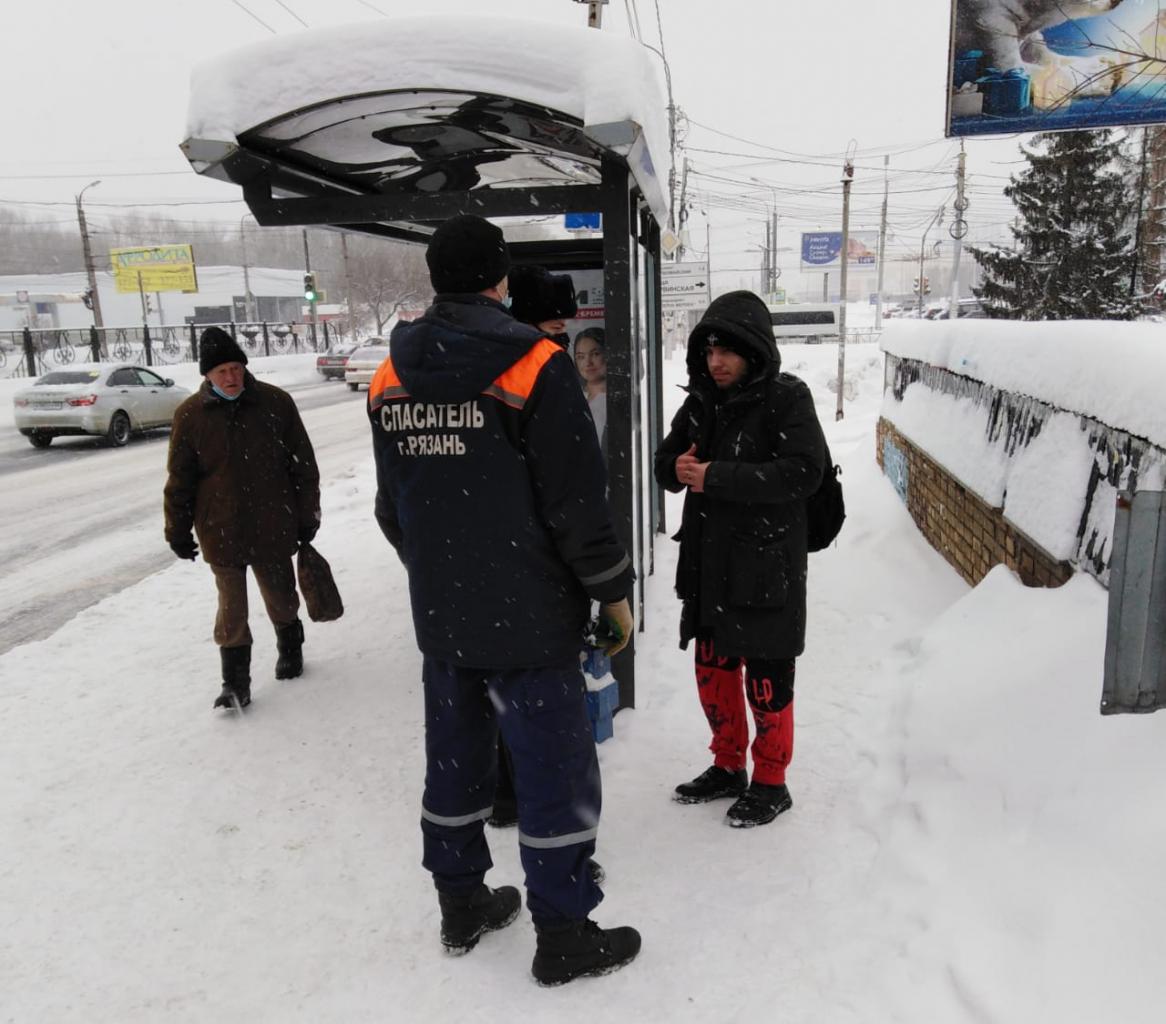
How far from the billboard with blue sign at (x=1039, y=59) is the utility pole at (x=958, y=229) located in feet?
38.3

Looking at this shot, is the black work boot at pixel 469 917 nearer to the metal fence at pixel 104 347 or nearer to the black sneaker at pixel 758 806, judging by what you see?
the black sneaker at pixel 758 806

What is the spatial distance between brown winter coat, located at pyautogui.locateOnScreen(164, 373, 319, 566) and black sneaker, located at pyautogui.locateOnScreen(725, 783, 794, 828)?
2519 mm

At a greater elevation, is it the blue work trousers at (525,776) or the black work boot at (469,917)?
the blue work trousers at (525,776)

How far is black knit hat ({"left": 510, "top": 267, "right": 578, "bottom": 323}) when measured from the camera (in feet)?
11.6

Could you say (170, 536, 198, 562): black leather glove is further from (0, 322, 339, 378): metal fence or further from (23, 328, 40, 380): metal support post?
(23, 328, 40, 380): metal support post

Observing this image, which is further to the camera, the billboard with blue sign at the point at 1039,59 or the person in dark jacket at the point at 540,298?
the billboard with blue sign at the point at 1039,59

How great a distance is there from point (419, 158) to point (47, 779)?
3.48 metres

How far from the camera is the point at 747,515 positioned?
3.04 metres

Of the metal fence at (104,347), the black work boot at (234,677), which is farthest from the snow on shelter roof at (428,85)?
the metal fence at (104,347)

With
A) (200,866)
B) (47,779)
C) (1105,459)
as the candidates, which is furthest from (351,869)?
(1105,459)

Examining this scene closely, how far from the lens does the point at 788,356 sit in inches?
1131

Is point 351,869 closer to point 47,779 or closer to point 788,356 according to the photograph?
point 47,779

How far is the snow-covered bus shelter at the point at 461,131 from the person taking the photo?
3123 millimetres

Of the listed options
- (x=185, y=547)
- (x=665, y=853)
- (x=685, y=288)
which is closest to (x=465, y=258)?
(x=665, y=853)
